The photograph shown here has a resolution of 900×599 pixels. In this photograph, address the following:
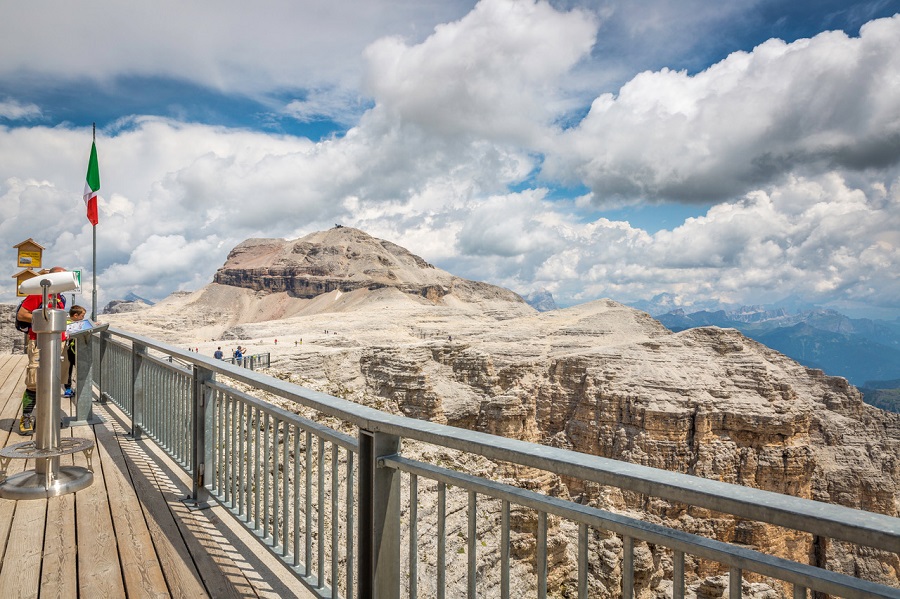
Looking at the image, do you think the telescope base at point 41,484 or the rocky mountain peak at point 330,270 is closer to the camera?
the telescope base at point 41,484

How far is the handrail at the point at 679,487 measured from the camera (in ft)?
4.48

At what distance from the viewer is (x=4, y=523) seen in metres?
4.44

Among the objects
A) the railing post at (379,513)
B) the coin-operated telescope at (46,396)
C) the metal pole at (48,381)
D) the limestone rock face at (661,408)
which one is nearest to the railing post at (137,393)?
the coin-operated telescope at (46,396)

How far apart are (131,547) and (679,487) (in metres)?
4.14

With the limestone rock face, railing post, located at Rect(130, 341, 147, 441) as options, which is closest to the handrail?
railing post, located at Rect(130, 341, 147, 441)

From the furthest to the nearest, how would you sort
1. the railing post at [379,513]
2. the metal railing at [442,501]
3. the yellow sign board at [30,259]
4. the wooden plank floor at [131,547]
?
the yellow sign board at [30,259] < the wooden plank floor at [131,547] < the railing post at [379,513] < the metal railing at [442,501]

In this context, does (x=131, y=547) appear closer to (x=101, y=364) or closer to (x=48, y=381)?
(x=48, y=381)

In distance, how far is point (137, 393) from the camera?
23.9 ft

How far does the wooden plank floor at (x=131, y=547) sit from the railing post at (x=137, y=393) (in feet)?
4.93

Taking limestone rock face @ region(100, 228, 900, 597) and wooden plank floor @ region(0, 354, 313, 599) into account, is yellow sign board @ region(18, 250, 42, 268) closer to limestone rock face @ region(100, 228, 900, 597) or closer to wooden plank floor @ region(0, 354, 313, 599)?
wooden plank floor @ region(0, 354, 313, 599)

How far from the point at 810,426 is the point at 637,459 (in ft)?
50.6

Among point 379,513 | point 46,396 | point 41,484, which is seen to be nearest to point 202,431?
point 46,396

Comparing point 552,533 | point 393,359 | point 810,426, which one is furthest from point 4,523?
point 810,426

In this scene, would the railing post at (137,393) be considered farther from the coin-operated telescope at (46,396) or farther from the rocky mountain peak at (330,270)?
the rocky mountain peak at (330,270)
